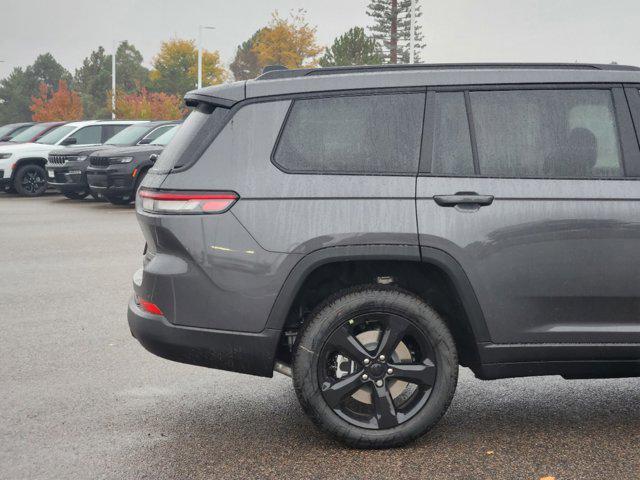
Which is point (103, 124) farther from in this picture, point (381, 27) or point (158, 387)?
point (381, 27)

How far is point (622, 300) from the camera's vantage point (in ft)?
14.5

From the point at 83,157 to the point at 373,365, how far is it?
1723 centimetres

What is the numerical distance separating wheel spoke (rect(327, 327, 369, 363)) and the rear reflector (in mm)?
848

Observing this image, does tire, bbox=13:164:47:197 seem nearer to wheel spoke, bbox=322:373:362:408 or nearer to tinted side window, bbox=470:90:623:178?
wheel spoke, bbox=322:373:362:408

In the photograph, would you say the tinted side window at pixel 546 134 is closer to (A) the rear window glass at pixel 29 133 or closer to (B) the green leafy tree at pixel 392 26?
(A) the rear window glass at pixel 29 133

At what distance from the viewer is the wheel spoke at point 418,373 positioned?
441 centimetres

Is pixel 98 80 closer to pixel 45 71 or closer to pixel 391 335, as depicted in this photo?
pixel 45 71

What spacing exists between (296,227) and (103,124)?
19.2 meters

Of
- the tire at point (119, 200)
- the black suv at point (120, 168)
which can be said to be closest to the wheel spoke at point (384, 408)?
the black suv at point (120, 168)

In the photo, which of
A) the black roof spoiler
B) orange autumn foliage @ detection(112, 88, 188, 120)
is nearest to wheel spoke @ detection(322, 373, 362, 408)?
the black roof spoiler

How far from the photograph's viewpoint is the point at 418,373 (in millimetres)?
4406

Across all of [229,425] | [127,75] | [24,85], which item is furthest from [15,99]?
[229,425]

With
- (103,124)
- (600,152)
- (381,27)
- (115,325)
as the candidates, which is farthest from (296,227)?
(381,27)

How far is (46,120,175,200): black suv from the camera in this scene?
20266 millimetres
